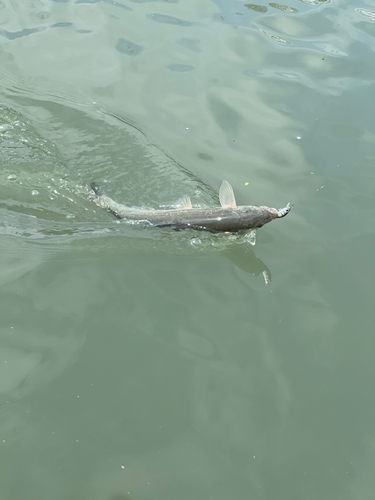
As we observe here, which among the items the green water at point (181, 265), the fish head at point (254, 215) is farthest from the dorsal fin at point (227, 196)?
the green water at point (181, 265)

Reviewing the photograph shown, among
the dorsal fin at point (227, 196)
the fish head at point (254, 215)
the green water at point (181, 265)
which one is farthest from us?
the dorsal fin at point (227, 196)

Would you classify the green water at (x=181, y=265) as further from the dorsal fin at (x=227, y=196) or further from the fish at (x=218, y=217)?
the dorsal fin at (x=227, y=196)

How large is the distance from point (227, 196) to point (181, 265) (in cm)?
112

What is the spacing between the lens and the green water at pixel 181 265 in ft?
12.7

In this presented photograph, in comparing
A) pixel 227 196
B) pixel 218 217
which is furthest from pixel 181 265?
pixel 227 196

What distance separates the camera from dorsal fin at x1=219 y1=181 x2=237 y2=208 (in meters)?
5.53

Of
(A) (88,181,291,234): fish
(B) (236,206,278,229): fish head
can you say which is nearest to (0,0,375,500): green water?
(A) (88,181,291,234): fish

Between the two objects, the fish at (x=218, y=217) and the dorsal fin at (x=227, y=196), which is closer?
the fish at (x=218, y=217)

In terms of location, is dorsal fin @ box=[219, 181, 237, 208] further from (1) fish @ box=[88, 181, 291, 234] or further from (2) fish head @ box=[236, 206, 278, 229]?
(2) fish head @ box=[236, 206, 278, 229]

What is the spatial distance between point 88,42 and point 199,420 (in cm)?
776

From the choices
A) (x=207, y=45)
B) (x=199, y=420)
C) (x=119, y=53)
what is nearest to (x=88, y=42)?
(x=119, y=53)

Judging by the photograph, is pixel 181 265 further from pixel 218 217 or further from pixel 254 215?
pixel 254 215

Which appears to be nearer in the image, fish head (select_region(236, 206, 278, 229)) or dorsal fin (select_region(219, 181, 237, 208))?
fish head (select_region(236, 206, 278, 229))

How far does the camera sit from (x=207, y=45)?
28.9 ft
